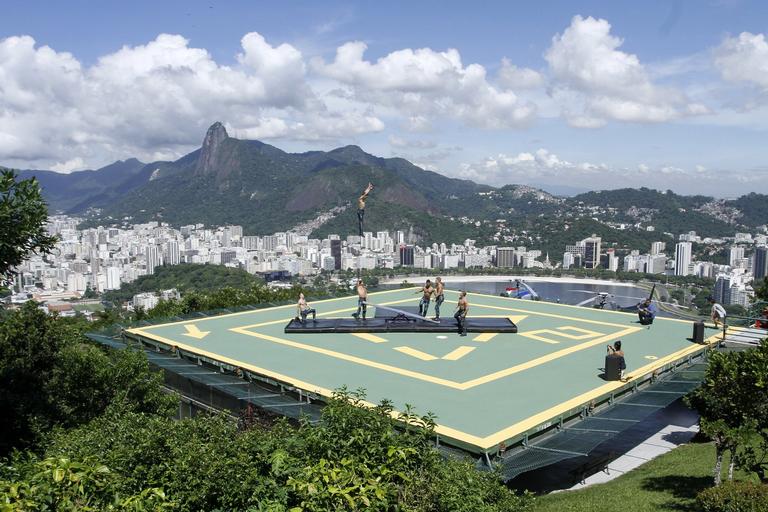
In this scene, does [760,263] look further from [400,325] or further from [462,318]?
[400,325]

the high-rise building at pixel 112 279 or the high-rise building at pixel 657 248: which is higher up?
the high-rise building at pixel 657 248

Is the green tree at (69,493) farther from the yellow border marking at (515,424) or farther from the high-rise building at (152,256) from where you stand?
the high-rise building at (152,256)

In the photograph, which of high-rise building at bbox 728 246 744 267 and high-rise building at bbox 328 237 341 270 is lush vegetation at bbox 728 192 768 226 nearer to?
high-rise building at bbox 728 246 744 267

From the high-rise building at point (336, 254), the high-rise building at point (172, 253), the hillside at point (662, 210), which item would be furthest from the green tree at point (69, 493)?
the hillside at point (662, 210)

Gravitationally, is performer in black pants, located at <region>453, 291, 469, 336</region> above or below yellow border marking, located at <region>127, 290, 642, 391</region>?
above

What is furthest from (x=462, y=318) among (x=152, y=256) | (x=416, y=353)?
(x=152, y=256)

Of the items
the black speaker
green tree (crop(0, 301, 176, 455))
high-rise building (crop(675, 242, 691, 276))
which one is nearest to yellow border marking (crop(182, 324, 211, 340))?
green tree (crop(0, 301, 176, 455))

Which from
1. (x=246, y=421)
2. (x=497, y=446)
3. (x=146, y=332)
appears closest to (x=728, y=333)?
(x=497, y=446)
